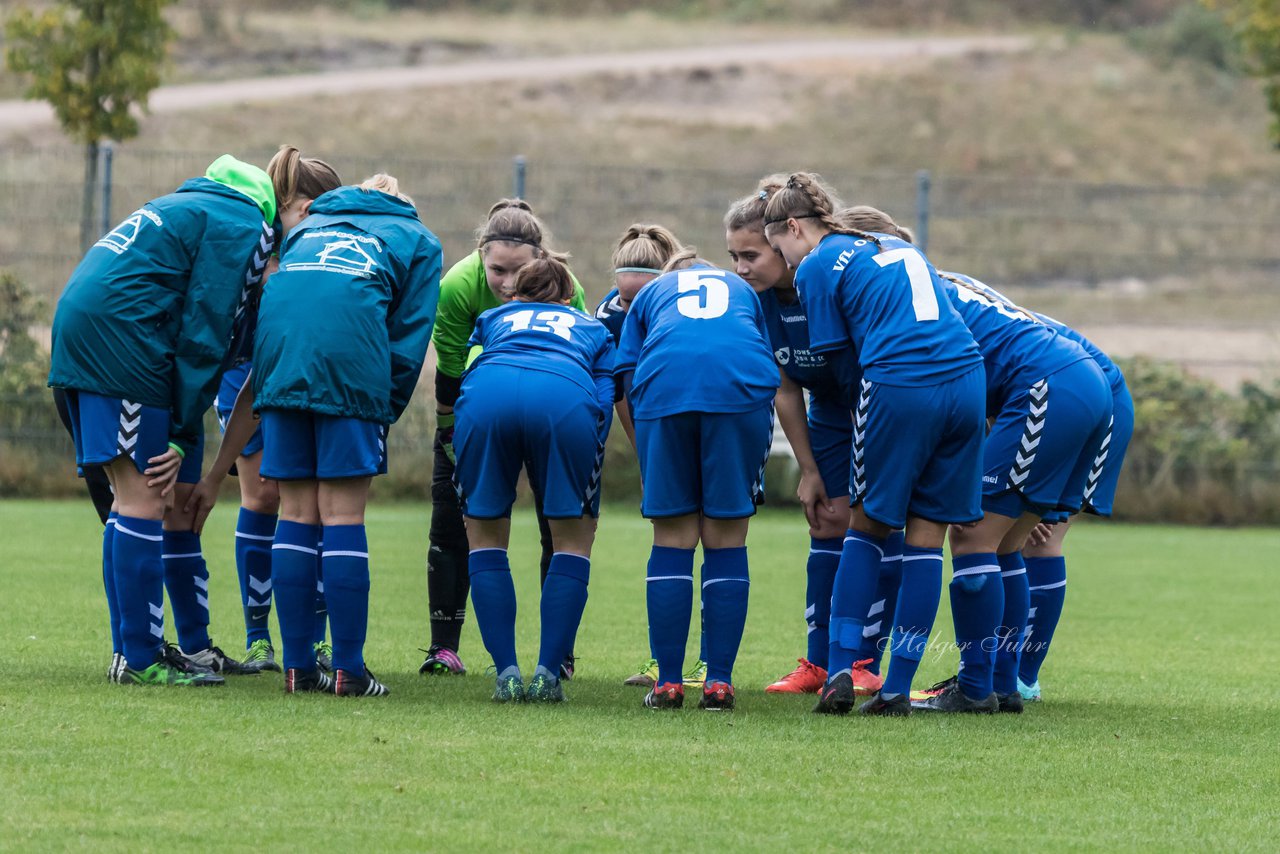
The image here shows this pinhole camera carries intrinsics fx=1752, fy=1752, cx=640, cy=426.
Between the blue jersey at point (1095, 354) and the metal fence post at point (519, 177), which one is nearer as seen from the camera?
the blue jersey at point (1095, 354)

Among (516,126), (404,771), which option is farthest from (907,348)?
(516,126)

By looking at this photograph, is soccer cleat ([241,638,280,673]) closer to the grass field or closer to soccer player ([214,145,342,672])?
soccer player ([214,145,342,672])

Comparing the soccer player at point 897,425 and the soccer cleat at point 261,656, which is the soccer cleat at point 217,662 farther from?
the soccer player at point 897,425

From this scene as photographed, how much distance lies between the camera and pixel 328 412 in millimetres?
5703

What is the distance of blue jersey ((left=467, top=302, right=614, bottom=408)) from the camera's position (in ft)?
19.5

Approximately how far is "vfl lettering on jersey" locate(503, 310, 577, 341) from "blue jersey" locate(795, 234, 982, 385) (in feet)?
2.65

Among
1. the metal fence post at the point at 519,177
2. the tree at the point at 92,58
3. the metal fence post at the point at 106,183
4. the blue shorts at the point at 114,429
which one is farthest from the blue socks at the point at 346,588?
the tree at the point at 92,58

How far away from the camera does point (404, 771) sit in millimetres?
4598

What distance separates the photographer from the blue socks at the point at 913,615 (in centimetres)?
578

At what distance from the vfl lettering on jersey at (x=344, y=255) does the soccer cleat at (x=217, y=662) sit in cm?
148

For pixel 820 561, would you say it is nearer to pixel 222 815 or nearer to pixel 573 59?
pixel 222 815

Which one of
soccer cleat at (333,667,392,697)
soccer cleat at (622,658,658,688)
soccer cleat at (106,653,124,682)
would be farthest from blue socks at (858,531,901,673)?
soccer cleat at (106,653,124,682)

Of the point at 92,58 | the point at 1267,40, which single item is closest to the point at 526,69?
the point at 1267,40

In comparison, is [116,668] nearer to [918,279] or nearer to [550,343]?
[550,343]
